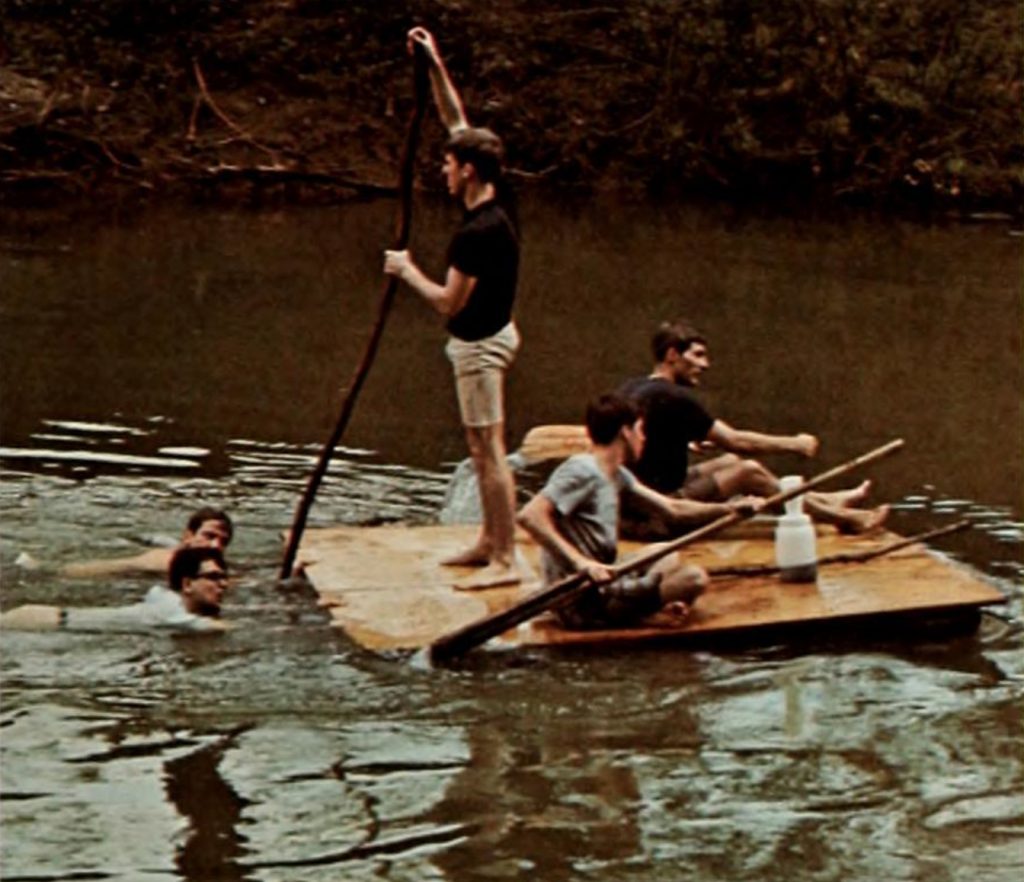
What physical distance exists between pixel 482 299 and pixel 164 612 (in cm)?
170

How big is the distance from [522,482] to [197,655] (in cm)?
378

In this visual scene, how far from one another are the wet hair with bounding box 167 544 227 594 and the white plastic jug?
2.23 metres

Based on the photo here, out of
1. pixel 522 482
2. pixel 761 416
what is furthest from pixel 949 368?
pixel 522 482

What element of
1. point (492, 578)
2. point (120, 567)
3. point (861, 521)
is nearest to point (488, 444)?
point (492, 578)

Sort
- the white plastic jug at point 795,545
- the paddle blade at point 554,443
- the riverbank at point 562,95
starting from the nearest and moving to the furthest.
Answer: the white plastic jug at point 795,545 → the paddle blade at point 554,443 → the riverbank at point 562,95

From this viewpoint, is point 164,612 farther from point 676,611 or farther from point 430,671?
point 676,611

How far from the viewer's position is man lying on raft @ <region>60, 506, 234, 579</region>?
10.4m

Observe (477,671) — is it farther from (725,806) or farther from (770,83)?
(770,83)

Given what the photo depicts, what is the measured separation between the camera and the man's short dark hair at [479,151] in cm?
1009

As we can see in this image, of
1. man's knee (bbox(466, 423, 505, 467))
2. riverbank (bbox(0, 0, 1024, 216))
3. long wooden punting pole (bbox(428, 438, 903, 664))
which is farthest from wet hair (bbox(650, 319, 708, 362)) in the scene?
riverbank (bbox(0, 0, 1024, 216))

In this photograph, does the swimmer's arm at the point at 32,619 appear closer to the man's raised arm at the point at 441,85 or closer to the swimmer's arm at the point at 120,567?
the swimmer's arm at the point at 120,567

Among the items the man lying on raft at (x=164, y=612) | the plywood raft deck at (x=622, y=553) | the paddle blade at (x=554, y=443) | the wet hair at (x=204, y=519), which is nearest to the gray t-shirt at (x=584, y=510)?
the plywood raft deck at (x=622, y=553)

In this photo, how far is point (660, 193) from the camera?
26.5 metres

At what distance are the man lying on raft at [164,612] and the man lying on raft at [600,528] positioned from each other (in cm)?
127
